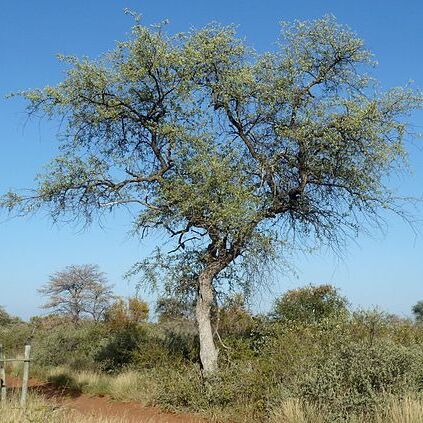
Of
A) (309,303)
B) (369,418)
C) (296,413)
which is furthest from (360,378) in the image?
(309,303)

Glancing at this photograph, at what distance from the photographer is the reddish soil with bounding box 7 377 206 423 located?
14.1 metres

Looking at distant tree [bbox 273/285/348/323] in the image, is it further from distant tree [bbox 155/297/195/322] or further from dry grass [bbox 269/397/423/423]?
dry grass [bbox 269/397/423/423]

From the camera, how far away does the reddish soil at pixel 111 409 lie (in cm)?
1414

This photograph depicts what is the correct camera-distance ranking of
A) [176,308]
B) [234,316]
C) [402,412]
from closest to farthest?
[402,412], [176,308], [234,316]

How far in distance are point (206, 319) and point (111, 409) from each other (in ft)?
11.4

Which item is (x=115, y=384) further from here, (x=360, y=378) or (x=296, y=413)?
(x=360, y=378)

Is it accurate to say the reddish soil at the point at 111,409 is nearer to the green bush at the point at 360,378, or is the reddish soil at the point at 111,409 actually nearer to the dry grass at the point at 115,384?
the dry grass at the point at 115,384

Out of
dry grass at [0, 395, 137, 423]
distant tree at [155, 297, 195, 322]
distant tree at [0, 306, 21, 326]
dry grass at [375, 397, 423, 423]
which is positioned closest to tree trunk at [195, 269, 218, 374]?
distant tree at [155, 297, 195, 322]

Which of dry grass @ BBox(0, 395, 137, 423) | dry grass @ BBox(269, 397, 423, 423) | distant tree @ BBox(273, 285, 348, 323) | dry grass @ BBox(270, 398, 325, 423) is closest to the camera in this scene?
dry grass @ BBox(269, 397, 423, 423)

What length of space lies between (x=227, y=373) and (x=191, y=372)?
1442 mm

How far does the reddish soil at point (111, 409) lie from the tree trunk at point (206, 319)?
196 centimetres

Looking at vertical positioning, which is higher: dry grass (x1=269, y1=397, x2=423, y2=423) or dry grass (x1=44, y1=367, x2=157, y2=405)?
dry grass (x1=44, y1=367, x2=157, y2=405)

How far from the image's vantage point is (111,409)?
52.2 feet

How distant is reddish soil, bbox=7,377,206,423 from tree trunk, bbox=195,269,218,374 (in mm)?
1957
